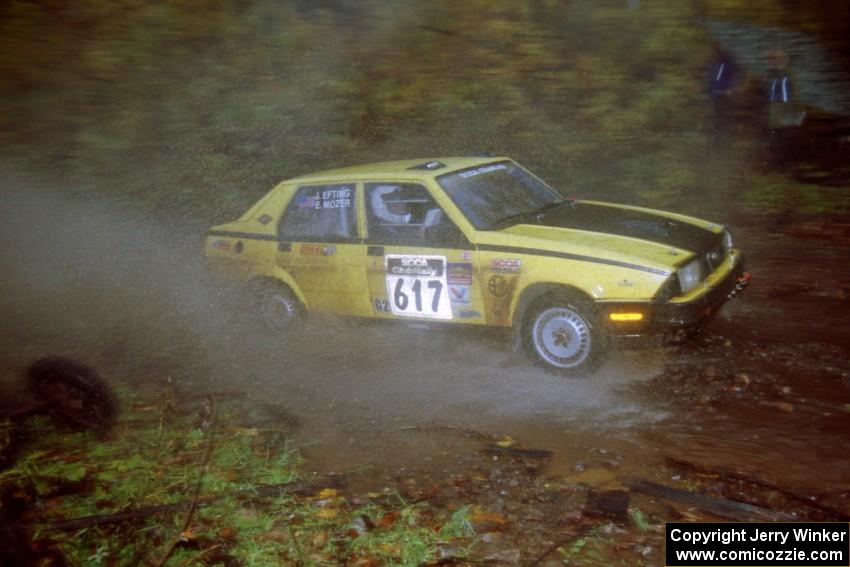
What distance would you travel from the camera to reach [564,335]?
544cm

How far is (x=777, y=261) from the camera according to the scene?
26.7ft

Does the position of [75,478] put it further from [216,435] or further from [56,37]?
[56,37]

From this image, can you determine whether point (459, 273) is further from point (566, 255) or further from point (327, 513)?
point (327, 513)

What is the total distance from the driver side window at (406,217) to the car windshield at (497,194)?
0.18 metres

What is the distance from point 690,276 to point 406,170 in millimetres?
2386

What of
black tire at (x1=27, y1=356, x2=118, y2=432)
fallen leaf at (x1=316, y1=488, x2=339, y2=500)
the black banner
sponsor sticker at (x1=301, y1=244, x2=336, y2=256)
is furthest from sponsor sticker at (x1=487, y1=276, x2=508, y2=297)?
black tire at (x1=27, y1=356, x2=118, y2=432)

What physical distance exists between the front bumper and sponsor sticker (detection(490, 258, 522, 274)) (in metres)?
0.66

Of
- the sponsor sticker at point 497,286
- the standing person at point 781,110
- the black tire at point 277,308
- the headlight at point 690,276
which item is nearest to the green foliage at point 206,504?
the black tire at point 277,308

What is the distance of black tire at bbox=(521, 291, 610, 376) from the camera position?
5305 millimetres

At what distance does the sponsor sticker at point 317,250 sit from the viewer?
6.32 metres

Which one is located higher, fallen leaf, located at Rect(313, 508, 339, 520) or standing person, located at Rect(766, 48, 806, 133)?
standing person, located at Rect(766, 48, 806, 133)

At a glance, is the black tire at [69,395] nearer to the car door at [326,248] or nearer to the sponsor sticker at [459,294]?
the car door at [326,248]

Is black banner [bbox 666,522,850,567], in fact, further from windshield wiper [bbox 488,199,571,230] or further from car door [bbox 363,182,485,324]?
windshield wiper [bbox 488,199,571,230]

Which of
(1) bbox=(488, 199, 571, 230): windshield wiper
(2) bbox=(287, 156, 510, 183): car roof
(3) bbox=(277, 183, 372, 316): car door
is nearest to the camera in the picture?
(1) bbox=(488, 199, 571, 230): windshield wiper
